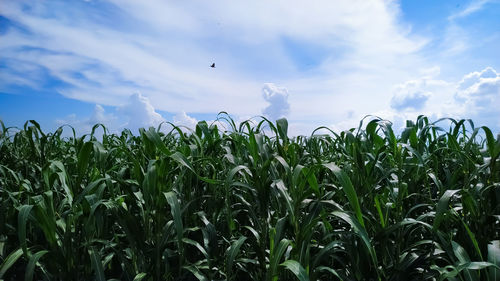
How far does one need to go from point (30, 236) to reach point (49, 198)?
31.7 inches

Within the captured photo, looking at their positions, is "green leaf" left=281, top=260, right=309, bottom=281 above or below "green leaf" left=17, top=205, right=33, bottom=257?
below

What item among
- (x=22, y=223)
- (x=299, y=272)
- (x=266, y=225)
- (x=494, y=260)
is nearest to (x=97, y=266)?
(x=22, y=223)

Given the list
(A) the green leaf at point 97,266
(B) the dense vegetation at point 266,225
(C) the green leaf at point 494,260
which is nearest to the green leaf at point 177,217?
(B) the dense vegetation at point 266,225

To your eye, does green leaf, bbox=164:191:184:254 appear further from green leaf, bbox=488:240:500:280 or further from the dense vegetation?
green leaf, bbox=488:240:500:280

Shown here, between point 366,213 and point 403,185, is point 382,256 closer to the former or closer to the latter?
point 366,213

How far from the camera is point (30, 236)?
1961 millimetres

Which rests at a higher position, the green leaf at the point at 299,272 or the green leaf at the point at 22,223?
the green leaf at the point at 22,223

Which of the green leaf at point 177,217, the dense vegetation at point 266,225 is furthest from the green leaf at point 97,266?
the green leaf at point 177,217

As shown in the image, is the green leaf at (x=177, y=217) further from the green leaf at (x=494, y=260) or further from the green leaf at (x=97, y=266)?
the green leaf at (x=494, y=260)

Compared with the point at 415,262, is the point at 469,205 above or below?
above

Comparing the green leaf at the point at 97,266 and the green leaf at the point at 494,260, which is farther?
the green leaf at the point at 97,266

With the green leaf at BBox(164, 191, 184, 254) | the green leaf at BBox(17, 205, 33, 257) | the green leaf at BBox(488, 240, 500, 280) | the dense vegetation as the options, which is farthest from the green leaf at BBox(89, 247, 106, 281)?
the green leaf at BBox(488, 240, 500, 280)

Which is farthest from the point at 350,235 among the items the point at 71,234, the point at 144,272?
the point at 71,234

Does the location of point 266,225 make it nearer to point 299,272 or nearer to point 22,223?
point 299,272
